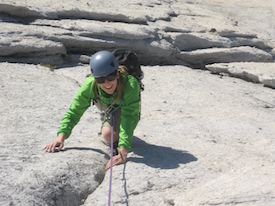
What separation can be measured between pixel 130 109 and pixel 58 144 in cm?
78

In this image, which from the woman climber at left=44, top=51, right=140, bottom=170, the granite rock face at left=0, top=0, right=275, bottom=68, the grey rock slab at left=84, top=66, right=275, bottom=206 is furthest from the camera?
the granite rock face at left=0, top=0, right=275, bottom=68

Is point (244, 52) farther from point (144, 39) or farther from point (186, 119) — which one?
point (186, 119)

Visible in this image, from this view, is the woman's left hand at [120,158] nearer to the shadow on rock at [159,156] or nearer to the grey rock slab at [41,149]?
the grey rock slab at [41,149]

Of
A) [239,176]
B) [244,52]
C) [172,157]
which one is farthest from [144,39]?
[239,176]

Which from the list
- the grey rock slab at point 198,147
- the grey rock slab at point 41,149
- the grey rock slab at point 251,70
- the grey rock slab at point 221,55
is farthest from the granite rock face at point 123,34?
the grey rock slab at point 41,149

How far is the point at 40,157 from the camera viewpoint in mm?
4965

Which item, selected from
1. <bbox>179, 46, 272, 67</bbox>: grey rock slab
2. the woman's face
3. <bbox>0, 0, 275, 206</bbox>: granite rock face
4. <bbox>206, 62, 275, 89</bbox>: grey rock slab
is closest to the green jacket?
the woman's face

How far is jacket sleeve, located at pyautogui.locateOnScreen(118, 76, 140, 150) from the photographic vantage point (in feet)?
16.4

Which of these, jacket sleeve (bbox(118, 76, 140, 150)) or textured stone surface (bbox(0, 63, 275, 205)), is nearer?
textured stone surface (bbox(0, 63, 275, 205))

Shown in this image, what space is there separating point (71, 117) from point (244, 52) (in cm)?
614

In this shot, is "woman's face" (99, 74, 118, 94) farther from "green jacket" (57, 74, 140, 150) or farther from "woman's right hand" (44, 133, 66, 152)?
"woman's right hand" (44, 133, 66, 152)

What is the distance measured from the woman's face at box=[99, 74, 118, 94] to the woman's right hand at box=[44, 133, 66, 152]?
0.62 m

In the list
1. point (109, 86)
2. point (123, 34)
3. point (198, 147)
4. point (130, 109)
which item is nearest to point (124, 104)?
point (130, 109)

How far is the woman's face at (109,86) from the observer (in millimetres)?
4812
